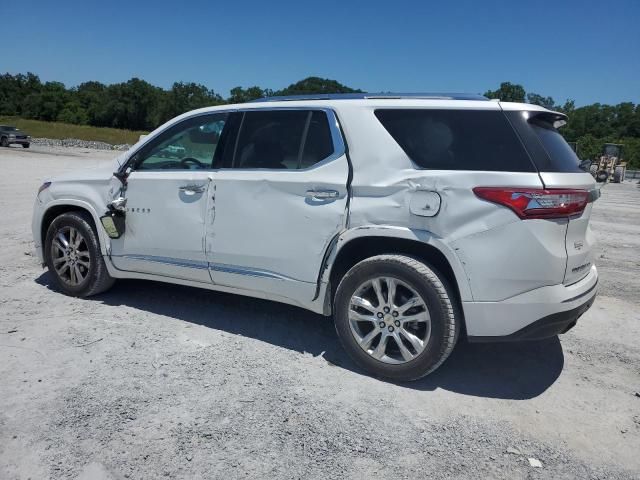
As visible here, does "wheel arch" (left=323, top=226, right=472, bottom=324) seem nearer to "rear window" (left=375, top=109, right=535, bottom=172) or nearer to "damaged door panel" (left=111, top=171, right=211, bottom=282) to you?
"rear window" (left=375, top=109, right=535, bottom=172)

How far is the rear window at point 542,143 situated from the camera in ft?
10.0

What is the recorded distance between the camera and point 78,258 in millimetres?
4672

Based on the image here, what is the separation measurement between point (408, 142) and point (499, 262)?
3.32 feet

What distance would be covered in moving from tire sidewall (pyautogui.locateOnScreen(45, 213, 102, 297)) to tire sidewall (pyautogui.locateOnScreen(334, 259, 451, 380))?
8.18 ft

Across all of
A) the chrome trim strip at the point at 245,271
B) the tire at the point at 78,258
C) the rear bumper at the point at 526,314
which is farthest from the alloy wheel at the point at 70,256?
the rear bumper at the point at 526,314

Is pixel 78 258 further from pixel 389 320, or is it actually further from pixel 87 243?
pixel 389 320

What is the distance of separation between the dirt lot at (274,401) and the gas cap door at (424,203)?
3.95 ft

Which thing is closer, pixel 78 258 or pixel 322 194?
pixel 322 194

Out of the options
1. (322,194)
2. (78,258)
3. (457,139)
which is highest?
(457,139)

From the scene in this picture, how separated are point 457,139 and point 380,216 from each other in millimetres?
716

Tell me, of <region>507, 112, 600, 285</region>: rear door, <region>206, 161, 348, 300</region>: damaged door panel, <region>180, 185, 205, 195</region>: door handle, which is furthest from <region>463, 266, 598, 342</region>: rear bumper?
<region>180, 185, 205, 195</region>: door handle

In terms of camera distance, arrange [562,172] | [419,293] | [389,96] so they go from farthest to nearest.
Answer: [389,96]
[419,293]
[562,172]

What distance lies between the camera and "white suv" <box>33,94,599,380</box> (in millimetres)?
3012

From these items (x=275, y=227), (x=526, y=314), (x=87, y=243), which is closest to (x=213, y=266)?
(x=275, y=227)
